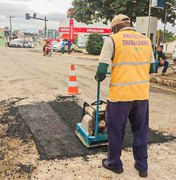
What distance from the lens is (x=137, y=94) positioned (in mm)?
3547

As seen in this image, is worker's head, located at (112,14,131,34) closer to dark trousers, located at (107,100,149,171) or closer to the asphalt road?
dark trousers, located at (107,100,149,171)

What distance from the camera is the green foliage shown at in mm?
26891

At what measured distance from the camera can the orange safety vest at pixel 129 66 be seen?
134 inches

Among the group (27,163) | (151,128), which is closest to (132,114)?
(27,163)

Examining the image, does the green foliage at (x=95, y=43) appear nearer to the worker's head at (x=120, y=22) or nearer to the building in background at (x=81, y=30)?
the building in background at (x=81, y=30)

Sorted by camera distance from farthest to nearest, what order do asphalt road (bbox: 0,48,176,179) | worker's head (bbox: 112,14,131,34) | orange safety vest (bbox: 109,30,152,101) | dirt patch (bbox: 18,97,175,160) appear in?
asphalt road (bbox: 0,48,176,179)
dirt patch (bbox: 18,97,175,160)
worker's head (bbox: 112,14,131,34)
orange safety vest (bbox: 109,30,152,101)

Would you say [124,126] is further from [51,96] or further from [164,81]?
[164,81]

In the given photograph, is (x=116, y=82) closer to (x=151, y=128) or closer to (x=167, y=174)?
(x=167, y=174)

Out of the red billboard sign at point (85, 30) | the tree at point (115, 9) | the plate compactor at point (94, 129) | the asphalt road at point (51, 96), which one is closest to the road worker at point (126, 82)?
the asphalt road at point (51, 96)

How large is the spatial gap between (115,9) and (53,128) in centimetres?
1921

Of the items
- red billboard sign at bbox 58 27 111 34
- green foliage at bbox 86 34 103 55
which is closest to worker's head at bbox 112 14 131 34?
green foliage at bbox 86 34 103 55

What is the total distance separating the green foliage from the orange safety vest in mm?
23696

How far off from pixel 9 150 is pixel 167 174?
244 centimetres

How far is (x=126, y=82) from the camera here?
348 cm
